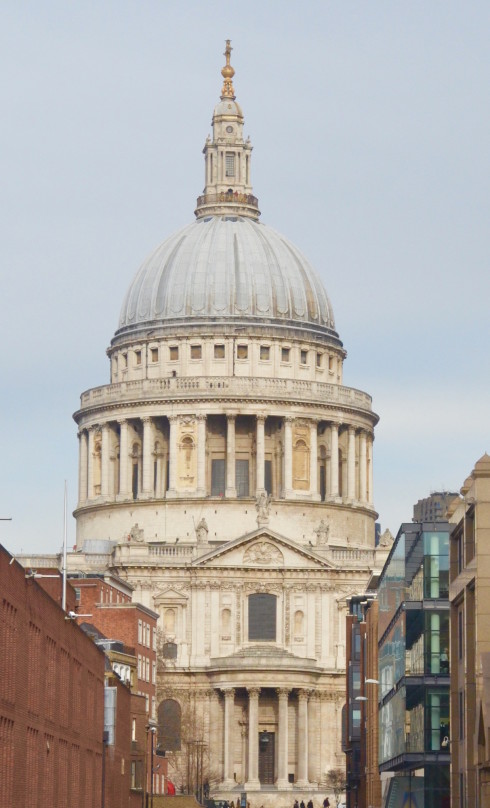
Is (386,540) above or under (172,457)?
under

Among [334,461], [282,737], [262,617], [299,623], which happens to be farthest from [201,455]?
[282,737]

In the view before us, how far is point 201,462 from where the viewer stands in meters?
184

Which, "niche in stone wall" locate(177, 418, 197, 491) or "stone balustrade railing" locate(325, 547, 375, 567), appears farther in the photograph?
"niche in stone wall" locate(177, 418, 197, 491)

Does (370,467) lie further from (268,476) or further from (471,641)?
(471,641)

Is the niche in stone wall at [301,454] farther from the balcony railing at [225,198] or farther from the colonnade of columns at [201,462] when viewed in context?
the balcony railing at [225,198]

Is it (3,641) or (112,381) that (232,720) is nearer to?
(112,381)

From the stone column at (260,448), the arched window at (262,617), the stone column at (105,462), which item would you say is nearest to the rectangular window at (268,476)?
the stone column at (260,448)

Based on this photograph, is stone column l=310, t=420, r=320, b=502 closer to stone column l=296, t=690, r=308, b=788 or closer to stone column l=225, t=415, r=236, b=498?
stone column l=225, t=415, r=236, b=498

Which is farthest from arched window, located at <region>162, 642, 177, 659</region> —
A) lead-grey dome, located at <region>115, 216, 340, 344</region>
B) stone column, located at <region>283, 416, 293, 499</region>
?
lead-grey dome, located at <region>115, 216, 340, 344</region>

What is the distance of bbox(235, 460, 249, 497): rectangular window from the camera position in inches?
7308

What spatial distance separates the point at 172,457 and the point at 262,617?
56.9ft

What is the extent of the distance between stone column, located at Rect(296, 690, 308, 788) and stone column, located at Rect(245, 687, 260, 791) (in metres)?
2.99

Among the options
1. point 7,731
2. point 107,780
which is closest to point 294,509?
point 107,780

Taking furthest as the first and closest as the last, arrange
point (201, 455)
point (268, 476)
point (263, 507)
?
point (268, 476), point (201, 455), point (263, 507)
